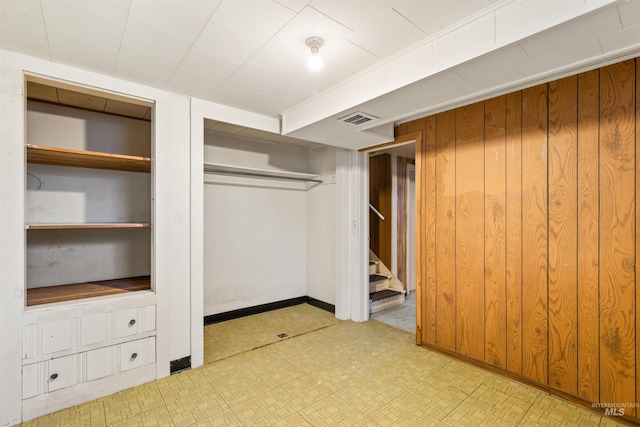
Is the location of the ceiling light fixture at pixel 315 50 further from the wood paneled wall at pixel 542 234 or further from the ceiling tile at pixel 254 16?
the wood paneled wall at pixel 542 234

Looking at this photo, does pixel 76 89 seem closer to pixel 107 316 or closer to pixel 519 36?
pixel 107 316

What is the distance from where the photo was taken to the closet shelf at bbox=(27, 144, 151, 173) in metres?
2.20

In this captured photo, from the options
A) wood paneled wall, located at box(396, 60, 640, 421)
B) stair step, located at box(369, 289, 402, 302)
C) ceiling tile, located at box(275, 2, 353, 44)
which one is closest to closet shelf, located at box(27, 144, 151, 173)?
ceiling tile, located at box(275, 2, 353, 44)

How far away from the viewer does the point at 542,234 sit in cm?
232

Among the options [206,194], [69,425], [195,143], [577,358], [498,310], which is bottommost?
[69,425]

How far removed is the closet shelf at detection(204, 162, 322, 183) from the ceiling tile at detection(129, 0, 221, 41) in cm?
169

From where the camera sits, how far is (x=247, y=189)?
4168 mm

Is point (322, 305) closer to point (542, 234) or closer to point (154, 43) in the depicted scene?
point (542, 234)

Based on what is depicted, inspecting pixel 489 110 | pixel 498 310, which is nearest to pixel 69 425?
pixel 498 310

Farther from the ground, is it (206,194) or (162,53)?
(162,53)

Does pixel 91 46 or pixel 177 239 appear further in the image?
pixel 177 239

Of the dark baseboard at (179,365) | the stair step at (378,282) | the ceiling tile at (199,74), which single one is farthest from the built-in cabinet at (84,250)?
the stair step at (378,282)

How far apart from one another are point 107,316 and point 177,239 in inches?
28.9

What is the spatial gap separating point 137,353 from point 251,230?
2.04 m
